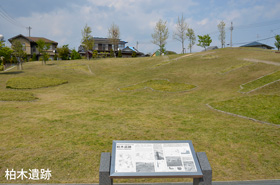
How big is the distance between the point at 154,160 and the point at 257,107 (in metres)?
12.7

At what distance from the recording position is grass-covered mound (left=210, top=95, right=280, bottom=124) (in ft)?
44.0

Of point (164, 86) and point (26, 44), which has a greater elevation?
point (26, 44)

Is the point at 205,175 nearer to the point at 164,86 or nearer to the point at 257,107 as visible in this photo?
the point at 257,107

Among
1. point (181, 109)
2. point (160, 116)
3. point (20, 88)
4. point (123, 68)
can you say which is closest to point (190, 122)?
point (160, 116)

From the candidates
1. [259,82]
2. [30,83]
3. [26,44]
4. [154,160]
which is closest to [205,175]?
[154,160]

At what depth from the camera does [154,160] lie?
5441 mm

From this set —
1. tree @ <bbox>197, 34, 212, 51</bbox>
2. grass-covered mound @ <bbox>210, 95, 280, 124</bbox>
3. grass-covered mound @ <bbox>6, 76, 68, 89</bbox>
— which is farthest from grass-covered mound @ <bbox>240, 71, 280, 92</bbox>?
tree @ <bbox>197, 34, 212, 51</bbox>

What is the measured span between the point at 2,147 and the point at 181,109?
11.8m

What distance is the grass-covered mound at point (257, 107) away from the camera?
13414 millimetres

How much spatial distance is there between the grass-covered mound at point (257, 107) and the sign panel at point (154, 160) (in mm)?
9403

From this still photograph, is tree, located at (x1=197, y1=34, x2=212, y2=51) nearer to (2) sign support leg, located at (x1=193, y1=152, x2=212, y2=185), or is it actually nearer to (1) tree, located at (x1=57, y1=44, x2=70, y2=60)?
(1) tree, located at (x1=57, y1=44, x2=70, y2=60)

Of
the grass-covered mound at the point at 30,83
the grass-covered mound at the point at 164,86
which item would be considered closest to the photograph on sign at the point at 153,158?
the grass-covered mound at the point at 164,86

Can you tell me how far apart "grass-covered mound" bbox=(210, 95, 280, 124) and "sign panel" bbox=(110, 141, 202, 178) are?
9.40m

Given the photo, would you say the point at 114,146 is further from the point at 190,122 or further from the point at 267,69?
the point at 267,69
